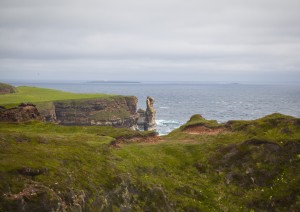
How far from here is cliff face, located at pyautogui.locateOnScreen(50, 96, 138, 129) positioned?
16100 centimetres

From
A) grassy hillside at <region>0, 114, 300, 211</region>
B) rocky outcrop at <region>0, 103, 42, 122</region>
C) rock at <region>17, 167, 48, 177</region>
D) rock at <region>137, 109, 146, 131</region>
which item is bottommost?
rock at <region>137, 109, 146, 131</region>

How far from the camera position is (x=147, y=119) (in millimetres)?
158625

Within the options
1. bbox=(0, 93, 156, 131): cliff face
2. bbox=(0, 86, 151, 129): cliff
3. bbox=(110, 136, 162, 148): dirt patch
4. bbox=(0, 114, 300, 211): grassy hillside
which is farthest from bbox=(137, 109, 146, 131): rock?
bbox=(0, 114, 300, 211): grassy hillside

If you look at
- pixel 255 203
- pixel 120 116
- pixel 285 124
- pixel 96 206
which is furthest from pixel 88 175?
pixel 120 116

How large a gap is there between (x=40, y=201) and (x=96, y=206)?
179 inches

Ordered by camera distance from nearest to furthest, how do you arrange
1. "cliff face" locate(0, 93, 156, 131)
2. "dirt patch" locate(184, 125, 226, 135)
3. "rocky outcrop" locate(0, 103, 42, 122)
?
"dirt patch" locate(184, 125, 226, 135) < "rocky outcrop" locate(0, 103, 42, 122) < "cliff face" locate(0, 93, 156, 131)

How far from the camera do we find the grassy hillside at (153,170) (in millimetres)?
21547

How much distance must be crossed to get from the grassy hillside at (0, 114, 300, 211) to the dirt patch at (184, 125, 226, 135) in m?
2.30

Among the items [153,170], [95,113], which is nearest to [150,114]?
[95,113]

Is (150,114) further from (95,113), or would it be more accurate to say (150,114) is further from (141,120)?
(95,113)

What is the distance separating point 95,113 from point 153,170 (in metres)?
138

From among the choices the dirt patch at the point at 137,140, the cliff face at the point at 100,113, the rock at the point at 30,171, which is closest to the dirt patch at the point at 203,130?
the dirt patch at the point at 137,140

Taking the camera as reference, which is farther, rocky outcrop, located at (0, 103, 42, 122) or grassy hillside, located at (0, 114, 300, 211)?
rocky outcrop, located at (0, 103, 42, 122)

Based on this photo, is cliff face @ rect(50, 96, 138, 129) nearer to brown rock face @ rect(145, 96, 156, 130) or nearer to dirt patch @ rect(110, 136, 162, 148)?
brown rock face @ rect(145, 96, 156, 130)
